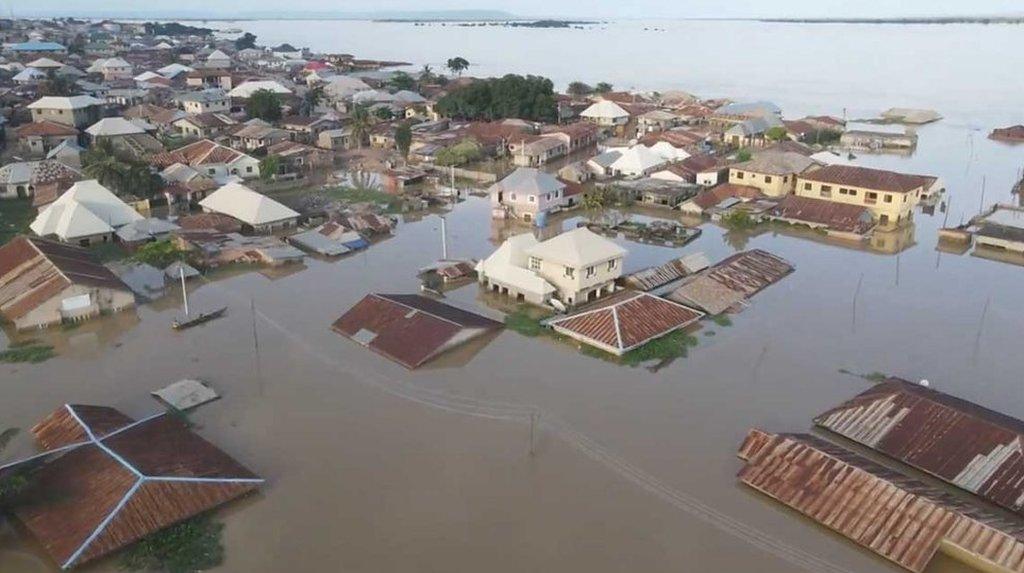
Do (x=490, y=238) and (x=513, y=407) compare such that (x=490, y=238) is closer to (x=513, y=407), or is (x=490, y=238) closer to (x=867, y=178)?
(x=513, y=407)

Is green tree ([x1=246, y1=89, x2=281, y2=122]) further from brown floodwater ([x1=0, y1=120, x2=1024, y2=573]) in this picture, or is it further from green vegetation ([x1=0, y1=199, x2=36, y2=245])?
brown floodwater ([x1=0, y1=120, x2=1024, y2=573])

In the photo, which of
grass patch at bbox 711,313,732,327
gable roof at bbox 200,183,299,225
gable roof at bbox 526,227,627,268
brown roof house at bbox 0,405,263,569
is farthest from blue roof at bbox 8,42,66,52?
grass patch at bbox 711,313,732,327

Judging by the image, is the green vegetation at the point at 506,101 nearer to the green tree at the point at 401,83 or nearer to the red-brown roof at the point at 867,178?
the green tree at the point at 401,83

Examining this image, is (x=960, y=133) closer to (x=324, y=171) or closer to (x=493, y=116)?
(x=493, y=116)

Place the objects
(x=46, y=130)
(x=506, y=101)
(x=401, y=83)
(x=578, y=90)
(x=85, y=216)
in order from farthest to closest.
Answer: (x=578, y=90) < (x=401, y=83) < (x=506, y=101) < (x=46, y=130) < (x=85, y=216)

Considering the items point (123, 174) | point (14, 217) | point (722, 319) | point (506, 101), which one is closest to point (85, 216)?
point (123, 174)

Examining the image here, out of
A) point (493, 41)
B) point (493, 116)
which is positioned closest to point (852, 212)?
point (493, 116)
